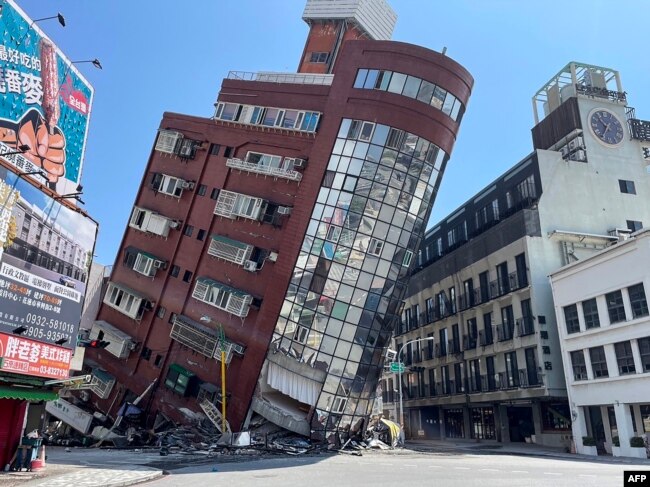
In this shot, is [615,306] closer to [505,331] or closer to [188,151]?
[505,331]

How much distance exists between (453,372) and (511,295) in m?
13.3

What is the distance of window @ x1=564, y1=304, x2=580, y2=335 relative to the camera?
1460 inches

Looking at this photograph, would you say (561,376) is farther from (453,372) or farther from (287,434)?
(287,434)

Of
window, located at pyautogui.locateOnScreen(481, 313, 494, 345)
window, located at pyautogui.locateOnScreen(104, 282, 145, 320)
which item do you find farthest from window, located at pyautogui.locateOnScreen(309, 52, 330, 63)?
window, located at pyautogui.locateOnScreen(481, 313, 494, 345)

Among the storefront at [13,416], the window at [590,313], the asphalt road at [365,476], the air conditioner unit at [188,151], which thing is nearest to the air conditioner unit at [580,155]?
the window at [590,313]

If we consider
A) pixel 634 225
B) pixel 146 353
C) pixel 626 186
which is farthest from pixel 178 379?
pixel 626 186

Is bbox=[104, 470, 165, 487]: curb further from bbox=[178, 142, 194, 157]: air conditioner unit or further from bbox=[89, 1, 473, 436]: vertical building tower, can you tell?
bbox=[178, 142, 194, 157]: air conditioner unit

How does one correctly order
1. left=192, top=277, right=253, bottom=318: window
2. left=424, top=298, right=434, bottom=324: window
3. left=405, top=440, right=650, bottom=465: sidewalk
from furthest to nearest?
left=424, top=298, right=434, bottom=324: window
left=192, top=277, right=253, bottom=318: window
left=405, top=440, right=650, bottom=465: sidewalk

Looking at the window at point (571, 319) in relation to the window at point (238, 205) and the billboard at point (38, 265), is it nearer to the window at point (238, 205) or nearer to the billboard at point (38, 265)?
the window at point (238, 205)

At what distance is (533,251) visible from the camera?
42219 mm

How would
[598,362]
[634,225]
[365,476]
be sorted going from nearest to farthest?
[365,476] → [598,362] → [634,225]

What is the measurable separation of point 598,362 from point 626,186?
64.2 feet

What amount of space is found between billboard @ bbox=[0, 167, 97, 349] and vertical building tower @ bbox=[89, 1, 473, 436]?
12804mm

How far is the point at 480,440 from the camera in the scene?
50250 mm
